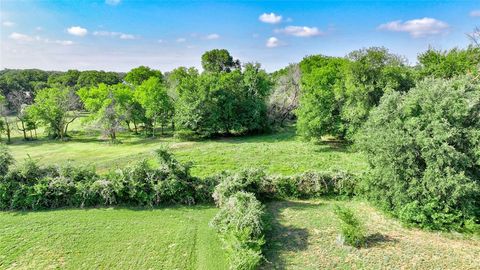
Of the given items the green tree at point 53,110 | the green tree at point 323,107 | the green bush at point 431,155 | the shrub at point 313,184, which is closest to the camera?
the green bush at point 431,155

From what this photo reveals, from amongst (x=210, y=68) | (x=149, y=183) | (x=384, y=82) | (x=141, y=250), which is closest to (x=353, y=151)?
(x=384, y=82)

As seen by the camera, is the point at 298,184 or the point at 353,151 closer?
the point at 298,184

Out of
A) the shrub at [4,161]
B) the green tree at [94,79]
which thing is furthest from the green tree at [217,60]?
the shrub at [4,161]

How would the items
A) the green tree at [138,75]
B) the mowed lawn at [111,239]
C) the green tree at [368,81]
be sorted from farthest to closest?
the green tree at [138,75]
the green tree at [368,81]
the mowed lawn at [111,239]

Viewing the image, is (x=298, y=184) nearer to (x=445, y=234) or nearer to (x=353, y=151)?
(x=445, y=234)

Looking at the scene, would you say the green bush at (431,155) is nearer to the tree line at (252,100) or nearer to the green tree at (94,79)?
the tree line at (252,100)

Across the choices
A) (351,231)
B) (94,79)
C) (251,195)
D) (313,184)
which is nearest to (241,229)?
(251,195)
